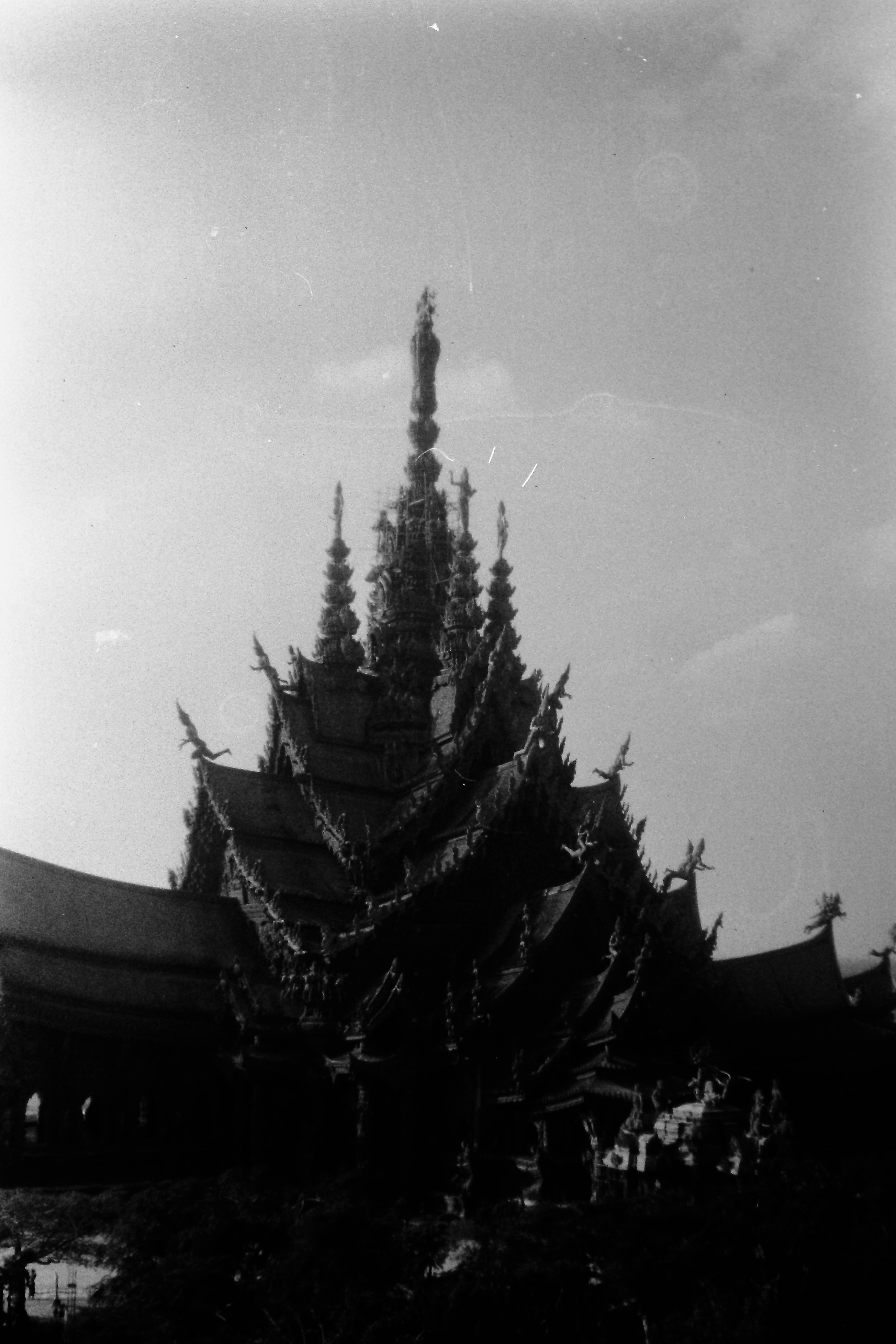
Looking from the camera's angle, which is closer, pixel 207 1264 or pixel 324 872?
pixel 207 1264

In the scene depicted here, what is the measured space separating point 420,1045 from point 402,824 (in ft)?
19.6

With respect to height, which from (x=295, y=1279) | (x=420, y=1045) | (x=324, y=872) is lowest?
(x=295, y=1279)

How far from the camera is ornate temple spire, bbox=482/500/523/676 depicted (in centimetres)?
3725

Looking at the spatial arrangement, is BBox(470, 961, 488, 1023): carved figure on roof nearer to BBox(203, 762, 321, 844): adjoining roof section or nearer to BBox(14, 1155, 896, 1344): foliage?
BBox(203, 762, 321, 844): adjoining roof section

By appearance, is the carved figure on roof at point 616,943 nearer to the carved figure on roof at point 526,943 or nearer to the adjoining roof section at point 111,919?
the carved figure on roof at point 526,943

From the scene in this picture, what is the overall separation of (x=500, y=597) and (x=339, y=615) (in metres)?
4.67

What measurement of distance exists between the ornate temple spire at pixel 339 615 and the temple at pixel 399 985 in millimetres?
3539

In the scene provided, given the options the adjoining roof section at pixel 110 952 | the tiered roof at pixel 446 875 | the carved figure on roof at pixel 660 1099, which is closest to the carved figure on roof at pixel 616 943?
the tiered roof at pixel 446 875

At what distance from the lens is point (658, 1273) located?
1394 centimetres

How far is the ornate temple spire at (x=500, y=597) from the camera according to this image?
37250 millimetres

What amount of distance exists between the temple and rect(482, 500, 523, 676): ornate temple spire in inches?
131

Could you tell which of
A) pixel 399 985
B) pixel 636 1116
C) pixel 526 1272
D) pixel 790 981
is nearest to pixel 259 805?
pixel 399 985

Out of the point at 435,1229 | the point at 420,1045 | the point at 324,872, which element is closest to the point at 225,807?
the point at 324,872

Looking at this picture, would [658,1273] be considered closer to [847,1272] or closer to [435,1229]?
[847,1272]
